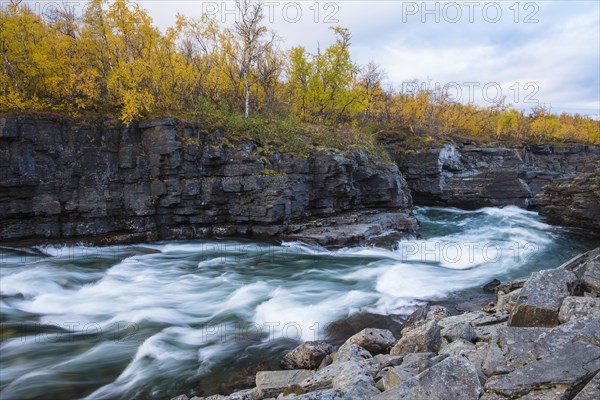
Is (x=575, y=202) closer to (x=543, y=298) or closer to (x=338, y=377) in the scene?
(x=543, y=298)

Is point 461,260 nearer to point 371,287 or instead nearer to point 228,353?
point 371,287

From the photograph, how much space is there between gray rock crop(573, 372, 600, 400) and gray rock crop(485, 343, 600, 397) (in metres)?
0.21

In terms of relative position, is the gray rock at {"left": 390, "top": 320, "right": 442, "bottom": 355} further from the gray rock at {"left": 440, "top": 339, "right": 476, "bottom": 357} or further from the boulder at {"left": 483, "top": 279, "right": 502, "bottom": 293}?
the boulder at {"left": 483, "top": 279, "right": 502, "bottom": 293}

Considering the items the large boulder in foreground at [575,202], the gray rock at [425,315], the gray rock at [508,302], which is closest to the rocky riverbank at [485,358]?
the gray rock at [508,302]

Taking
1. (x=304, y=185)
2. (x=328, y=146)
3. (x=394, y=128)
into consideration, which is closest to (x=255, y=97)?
(x=328, y=146)

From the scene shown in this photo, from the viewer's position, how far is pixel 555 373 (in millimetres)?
3807

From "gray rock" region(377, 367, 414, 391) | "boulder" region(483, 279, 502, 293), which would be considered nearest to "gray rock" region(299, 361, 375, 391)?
"gray rock" region(377, 367, 414, 391)

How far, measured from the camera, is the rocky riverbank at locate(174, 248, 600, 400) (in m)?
3.83

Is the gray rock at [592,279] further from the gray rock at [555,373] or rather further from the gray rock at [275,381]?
the gray rock at [275,381]

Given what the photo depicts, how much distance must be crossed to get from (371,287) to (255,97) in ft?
59.2

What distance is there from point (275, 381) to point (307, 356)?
134 centimetres

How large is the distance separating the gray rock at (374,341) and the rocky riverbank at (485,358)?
18 millimetres

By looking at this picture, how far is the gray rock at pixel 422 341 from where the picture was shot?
5969mm

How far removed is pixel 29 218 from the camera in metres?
15.1
